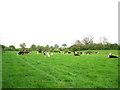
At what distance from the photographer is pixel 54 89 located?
4.61m

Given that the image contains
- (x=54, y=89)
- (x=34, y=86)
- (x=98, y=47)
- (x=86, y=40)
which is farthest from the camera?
(x=86, y=40)

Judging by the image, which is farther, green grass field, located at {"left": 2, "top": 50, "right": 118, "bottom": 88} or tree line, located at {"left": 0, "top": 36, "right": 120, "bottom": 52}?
tree line, located at {"left": 0, "top": 36, "right": 120, "bottom": 52}

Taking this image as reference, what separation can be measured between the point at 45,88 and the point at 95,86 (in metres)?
2.04

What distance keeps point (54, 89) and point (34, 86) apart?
88 centimetres

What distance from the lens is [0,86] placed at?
5.04 m

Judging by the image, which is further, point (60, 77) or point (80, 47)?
point (80, 47)

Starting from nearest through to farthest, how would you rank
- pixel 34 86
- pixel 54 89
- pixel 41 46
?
pixel 54 89
pixel 34 86
pixel 41 46

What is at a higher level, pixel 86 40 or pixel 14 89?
pixel 86 40

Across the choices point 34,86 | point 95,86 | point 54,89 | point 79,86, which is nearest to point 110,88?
point 95,86

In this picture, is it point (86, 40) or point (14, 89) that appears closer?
point (14, 89)

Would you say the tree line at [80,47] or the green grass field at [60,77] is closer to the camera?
the green grass field at [60,77]

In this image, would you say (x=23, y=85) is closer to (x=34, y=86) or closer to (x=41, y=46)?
(x=34, y=86)

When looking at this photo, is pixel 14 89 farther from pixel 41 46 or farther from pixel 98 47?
pixel 41 46

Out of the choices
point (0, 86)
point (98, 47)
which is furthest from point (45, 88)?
point (98, 47)
